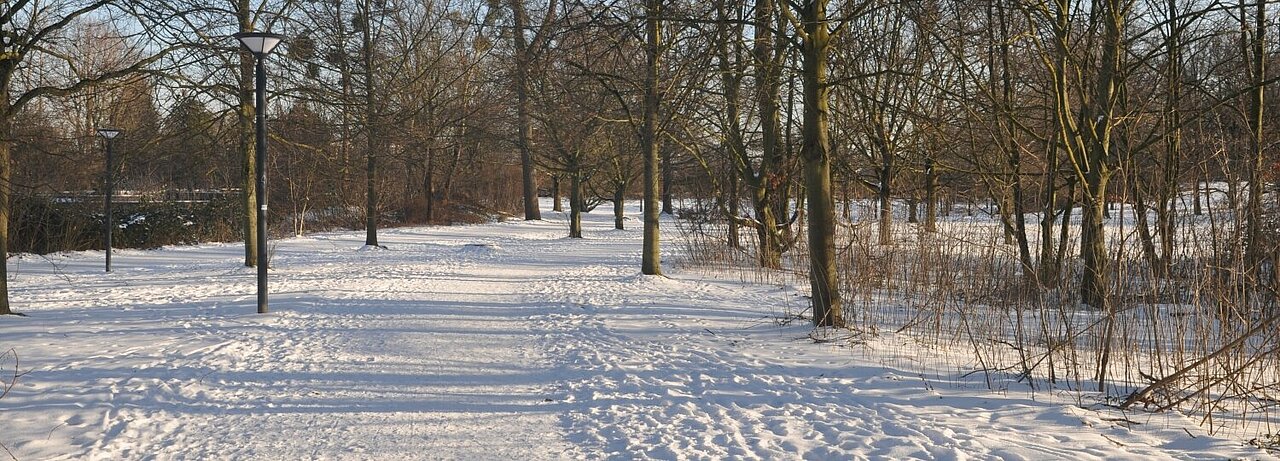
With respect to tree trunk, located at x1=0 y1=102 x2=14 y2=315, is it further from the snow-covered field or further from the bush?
the bush

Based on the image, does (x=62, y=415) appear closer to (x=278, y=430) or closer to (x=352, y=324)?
(x=278, y=430)

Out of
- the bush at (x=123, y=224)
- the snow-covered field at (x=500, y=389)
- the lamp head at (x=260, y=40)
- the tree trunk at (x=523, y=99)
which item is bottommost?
the snow-covered field at (x=500, y=389)

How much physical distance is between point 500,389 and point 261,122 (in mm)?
5943

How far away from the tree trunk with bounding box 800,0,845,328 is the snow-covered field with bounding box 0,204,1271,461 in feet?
2.06

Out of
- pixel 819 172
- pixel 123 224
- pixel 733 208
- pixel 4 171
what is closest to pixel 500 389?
pixel 819 172

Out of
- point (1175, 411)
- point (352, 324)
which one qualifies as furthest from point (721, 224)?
A: point (1175, 411)

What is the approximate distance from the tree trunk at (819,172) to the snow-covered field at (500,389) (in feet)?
2.06

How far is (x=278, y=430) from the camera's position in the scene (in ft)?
16.4

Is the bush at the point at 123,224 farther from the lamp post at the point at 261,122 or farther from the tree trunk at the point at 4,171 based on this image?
the lamp post at the point at 261,122

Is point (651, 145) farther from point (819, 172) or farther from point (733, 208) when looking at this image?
point (819, 172)

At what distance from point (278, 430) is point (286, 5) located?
1252 cm

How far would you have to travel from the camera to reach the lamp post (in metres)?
9.44

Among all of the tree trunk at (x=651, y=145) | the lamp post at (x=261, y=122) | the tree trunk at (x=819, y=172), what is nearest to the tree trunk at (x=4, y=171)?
the lamp post at (x=261, y=122)

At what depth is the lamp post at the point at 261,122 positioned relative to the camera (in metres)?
9.44
